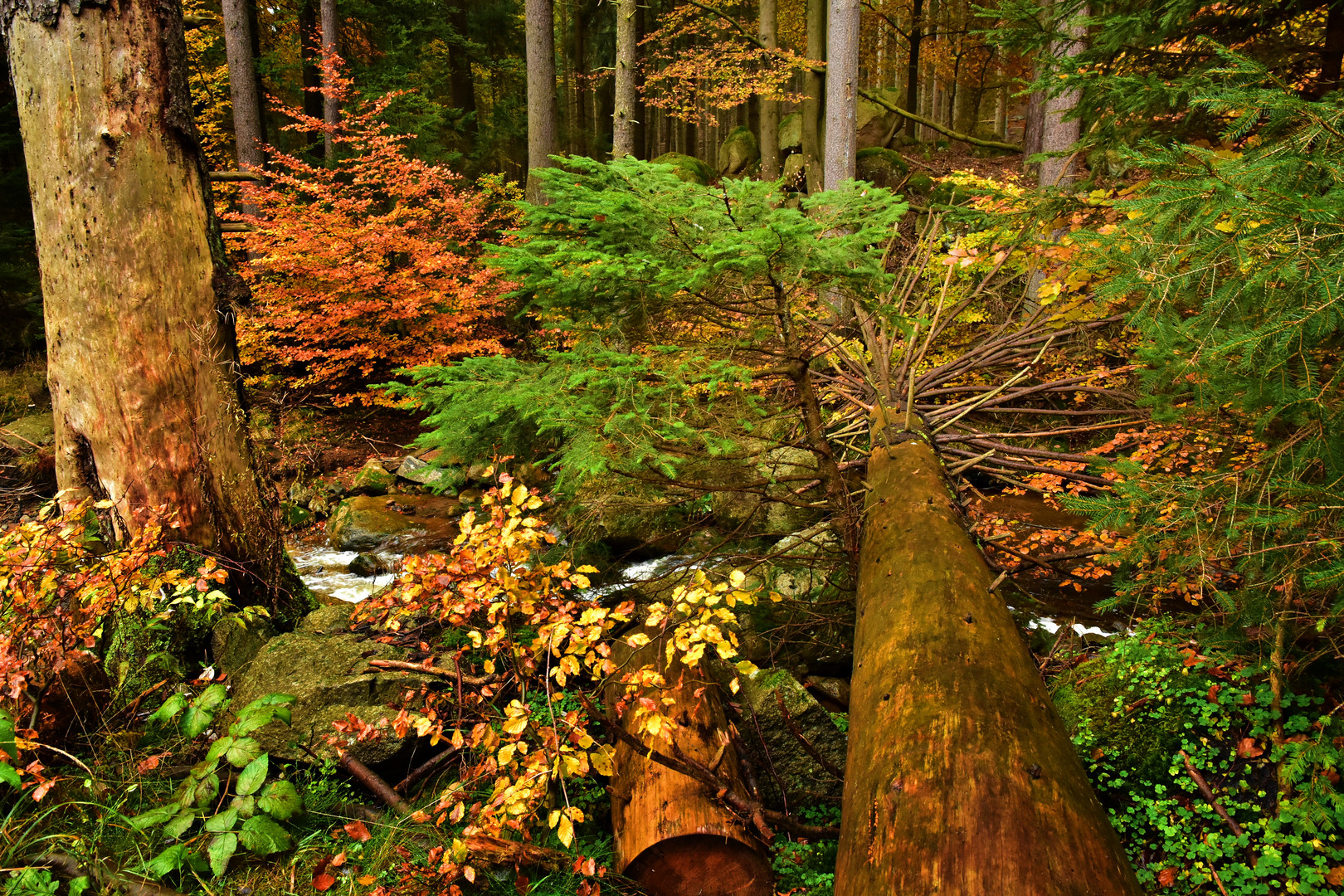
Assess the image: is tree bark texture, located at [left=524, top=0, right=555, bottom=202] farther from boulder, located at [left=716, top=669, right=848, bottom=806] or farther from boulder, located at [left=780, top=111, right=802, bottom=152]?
boulder, located at [left=716, top=669, right=848, bottom=806]

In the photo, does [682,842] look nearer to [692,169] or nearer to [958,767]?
[958,767]

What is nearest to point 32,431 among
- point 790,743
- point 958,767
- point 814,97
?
point 790,743

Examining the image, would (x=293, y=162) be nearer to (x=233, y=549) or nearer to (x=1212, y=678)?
(x=233, y=549)

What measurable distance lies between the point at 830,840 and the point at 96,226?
4.95 metres

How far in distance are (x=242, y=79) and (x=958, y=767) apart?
51.8 feet

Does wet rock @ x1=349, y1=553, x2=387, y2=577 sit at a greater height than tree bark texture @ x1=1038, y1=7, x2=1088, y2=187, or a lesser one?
lesser

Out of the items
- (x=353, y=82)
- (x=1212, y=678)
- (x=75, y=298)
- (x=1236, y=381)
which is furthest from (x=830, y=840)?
(x=353, y=82)

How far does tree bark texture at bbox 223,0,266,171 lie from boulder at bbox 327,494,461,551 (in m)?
7.75

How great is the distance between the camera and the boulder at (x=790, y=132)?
16.8 metres

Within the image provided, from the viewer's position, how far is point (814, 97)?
45.9 feet

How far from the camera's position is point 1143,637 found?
3.43m

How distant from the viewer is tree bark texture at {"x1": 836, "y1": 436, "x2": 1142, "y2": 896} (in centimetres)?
164

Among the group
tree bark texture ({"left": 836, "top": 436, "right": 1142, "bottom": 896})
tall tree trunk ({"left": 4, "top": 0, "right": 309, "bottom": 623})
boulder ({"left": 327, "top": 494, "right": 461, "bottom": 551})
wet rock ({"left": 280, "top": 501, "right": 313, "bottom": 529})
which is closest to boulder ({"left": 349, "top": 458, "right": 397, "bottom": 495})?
boulder ({"left": 327, "top": 494, "right": 461, "bottom": 551})

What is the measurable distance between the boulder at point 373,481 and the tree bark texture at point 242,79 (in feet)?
22.2
